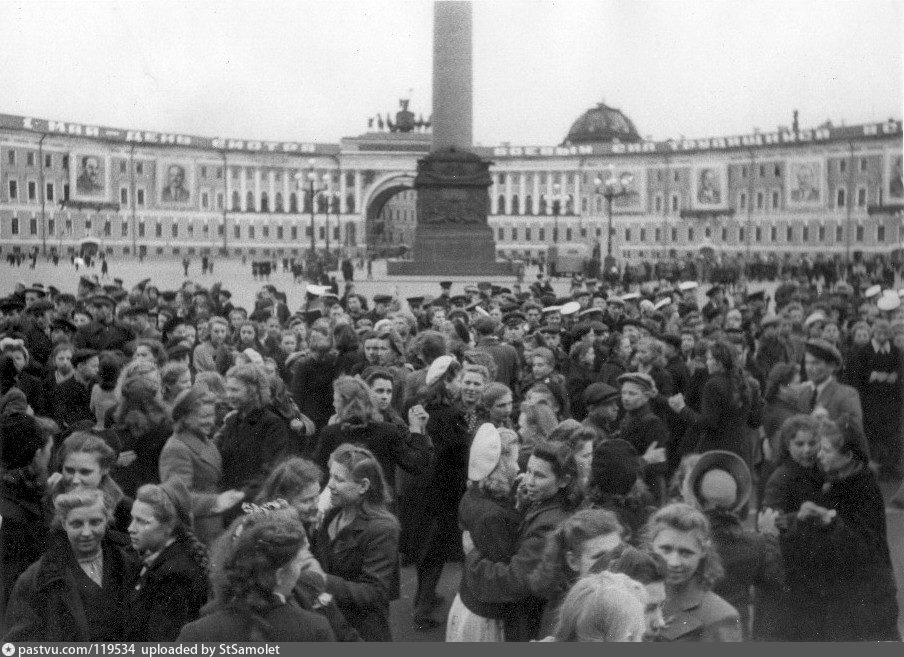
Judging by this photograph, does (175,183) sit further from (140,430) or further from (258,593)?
(258,593)

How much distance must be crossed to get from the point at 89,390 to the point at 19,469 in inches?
108

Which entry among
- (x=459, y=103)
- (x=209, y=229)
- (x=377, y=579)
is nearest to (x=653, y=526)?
(x=377, y=579)

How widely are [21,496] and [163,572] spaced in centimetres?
128

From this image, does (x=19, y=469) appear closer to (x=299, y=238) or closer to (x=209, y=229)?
(x=209, y=229)

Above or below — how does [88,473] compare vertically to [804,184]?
below

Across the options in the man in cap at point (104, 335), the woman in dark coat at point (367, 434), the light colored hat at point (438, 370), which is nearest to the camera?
the woman in dark coat at point (367, 434)

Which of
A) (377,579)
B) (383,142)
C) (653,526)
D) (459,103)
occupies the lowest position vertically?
(377,579)

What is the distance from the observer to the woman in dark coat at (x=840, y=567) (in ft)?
15.1

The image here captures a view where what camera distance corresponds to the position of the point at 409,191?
11181 centimetres

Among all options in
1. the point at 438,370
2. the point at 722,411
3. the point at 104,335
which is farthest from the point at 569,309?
the point at 438,370

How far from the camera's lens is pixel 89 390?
761cm

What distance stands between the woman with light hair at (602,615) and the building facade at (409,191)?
1526 inches

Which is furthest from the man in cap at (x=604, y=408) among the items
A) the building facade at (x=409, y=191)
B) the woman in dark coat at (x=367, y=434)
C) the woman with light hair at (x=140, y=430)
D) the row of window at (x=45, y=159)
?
the row of window at (x=45, y=159)

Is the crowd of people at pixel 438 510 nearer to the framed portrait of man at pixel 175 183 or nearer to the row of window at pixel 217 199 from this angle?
the row of window at pixel 217 199
